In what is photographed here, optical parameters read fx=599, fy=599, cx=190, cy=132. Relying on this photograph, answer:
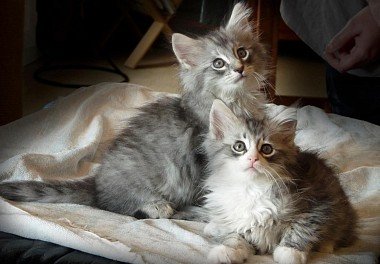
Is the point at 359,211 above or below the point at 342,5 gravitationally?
below

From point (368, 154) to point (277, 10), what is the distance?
0.53 metres

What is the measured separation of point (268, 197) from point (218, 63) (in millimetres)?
327

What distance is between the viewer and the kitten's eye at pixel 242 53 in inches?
48.3

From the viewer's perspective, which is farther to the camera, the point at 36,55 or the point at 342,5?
the point at 36,55

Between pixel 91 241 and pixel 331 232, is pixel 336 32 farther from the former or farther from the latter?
pixel 91 241

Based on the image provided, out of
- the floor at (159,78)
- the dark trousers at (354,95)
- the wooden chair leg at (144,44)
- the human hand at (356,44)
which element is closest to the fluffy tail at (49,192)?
the floor at (159,78)

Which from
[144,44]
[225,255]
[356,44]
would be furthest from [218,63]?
[144,44]

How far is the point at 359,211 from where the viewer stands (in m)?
1.27

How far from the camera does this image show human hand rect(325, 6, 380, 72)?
1.51m

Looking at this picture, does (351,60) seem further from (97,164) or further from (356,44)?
(97,164)

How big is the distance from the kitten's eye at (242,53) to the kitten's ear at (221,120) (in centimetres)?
19

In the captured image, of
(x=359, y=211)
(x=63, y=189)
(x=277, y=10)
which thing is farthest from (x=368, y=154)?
(x=63, y=189)

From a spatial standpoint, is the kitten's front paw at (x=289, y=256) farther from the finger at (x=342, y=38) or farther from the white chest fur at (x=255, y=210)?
the finger at (x=342, y=38)

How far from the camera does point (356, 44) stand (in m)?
1.62
